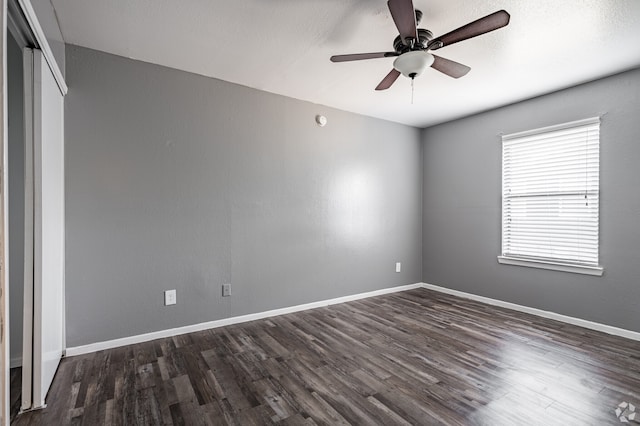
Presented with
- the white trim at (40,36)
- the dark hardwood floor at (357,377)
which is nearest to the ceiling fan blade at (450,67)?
the dark hardwood floor at (357,377)

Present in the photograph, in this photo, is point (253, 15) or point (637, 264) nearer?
point (253, 15)

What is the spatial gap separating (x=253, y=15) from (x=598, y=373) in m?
3.51

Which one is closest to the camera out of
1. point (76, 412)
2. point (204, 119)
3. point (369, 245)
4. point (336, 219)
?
point (76, 412)

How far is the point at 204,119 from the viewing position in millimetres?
2971

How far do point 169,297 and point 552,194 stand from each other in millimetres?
4125

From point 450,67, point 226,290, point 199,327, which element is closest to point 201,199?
point 226,290

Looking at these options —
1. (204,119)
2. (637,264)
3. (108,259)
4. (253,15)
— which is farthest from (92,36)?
(637,264)

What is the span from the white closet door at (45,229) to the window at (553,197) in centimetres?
437

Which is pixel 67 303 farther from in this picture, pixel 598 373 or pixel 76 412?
pixel 598 373

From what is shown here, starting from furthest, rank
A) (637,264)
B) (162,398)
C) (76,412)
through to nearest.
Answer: (637,264) → (162,398) → (76,412)

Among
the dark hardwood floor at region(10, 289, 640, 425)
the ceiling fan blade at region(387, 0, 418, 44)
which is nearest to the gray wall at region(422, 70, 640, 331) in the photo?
the dark hardwood floor at region(10, 289, 640, 425)

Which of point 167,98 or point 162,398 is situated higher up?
point 167,98

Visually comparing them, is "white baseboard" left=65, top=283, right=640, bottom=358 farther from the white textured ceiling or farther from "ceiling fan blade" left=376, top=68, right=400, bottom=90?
"ceiling fan blade" left=376, top=68, right=400, bottom=90

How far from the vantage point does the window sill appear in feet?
9.85
